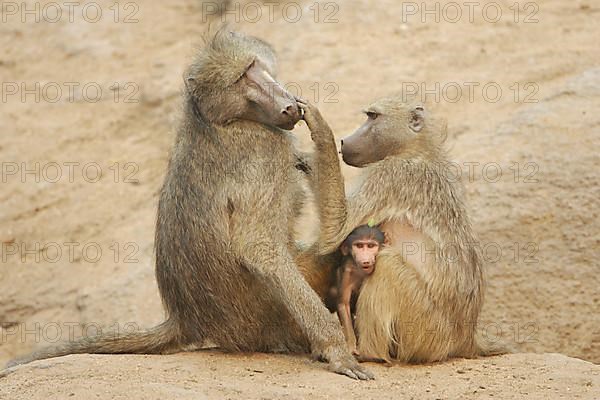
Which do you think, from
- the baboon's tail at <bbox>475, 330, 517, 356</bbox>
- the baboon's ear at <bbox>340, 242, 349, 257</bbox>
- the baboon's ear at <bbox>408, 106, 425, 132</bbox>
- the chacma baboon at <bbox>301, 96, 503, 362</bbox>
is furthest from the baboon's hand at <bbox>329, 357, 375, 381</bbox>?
the baboon's ear at <bbox>408, 106, 425, 132</bbox>

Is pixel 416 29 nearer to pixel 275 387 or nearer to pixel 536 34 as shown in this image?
pixel 536 34

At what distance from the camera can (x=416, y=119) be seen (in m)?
5.57

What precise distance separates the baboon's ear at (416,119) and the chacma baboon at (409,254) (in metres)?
0.19

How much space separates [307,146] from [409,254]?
2.86 meters

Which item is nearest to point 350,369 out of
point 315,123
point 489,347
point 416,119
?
point 489,347

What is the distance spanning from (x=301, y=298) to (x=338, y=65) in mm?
4075

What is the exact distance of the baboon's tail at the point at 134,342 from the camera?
213 inches

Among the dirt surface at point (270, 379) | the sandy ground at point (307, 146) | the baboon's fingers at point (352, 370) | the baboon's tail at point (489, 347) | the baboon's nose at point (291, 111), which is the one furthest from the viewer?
the sandy ground at point (307, 146)

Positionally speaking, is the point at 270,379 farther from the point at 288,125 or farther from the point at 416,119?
the point at 416,119

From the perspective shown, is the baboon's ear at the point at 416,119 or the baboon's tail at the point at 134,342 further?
the baboon's ear at the point at 416,119

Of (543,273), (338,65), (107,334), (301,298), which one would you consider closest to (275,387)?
(301,298)

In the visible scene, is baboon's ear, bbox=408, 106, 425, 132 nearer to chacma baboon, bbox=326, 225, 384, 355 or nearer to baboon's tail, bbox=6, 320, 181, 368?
chacma baboon, bbox=326, 225, 384, 355

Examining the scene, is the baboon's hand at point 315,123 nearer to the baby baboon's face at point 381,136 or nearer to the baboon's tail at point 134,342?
the baby baboon's face at point 381,136

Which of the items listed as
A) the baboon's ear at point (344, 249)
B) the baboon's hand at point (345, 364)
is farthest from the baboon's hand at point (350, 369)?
the baboon's ear at point (344, 249)
